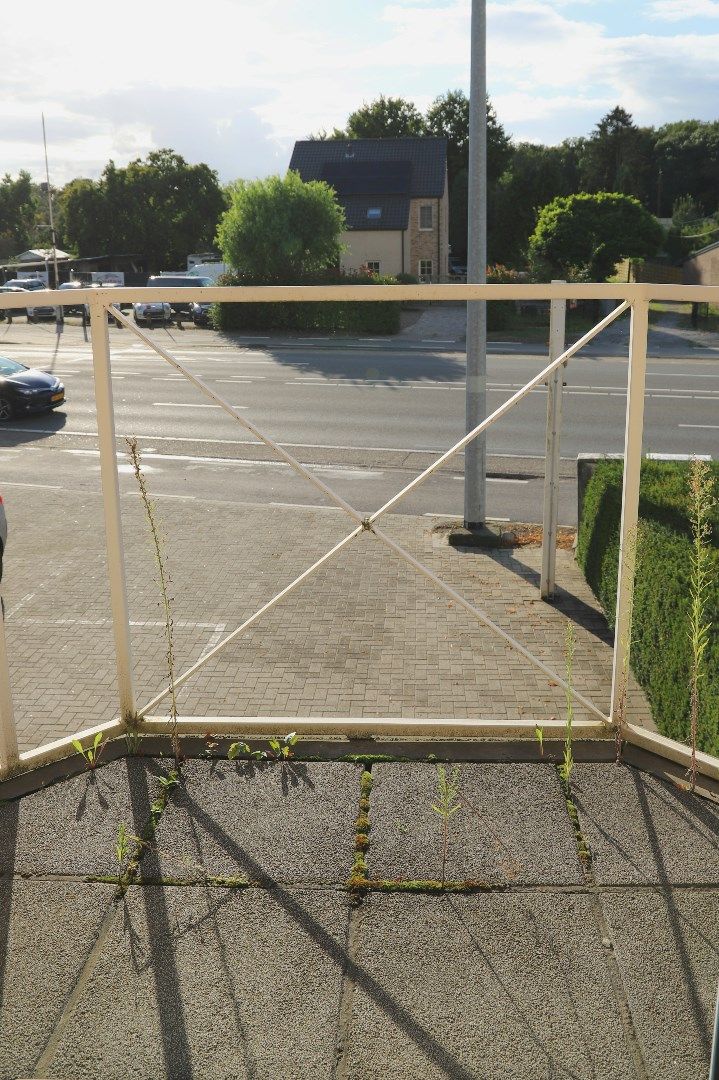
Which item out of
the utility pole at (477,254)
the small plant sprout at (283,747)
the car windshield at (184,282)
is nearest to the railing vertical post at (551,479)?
the utility pole at (477,254)

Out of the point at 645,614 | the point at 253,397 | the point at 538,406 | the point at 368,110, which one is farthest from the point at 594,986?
the point at 368,110

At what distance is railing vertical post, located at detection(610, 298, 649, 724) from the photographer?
465 centimetres

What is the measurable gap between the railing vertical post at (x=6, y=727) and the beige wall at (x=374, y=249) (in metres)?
46.2

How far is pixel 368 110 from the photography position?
78.1 metres

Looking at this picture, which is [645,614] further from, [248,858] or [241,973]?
[241,973]

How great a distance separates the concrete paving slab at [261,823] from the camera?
409 cm

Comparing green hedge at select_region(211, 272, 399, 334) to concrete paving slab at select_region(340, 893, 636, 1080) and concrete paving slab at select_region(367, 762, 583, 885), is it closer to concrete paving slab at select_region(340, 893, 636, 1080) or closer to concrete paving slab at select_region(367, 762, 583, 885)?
concrete paving slab at select_region(367, 762, 583, 885)

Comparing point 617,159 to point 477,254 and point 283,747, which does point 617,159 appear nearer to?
point 477,254

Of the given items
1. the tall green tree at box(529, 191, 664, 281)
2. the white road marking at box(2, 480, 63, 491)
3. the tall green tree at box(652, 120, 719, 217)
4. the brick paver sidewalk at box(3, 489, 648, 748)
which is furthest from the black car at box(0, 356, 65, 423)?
the tall green tree at box(652, 120, 719, 217)

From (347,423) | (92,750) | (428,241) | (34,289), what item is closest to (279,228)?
(428,241)

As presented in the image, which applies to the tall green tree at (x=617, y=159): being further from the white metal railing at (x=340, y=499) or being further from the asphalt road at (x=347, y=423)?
→ the white metal railing at (x=340, y=499)

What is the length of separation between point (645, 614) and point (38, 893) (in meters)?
3.57

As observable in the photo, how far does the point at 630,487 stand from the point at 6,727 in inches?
122

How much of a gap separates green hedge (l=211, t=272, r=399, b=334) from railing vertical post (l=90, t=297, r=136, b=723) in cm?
2928
